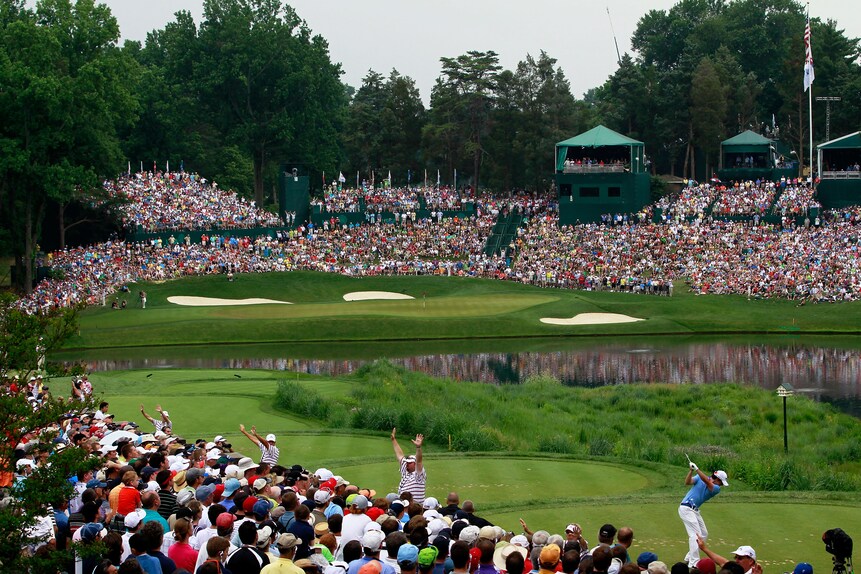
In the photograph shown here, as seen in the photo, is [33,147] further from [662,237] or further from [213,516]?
[213,516]

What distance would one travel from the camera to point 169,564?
455 inches

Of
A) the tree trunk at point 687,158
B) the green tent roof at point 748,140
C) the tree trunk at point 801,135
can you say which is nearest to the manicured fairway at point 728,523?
the green tent roof at point 748,140

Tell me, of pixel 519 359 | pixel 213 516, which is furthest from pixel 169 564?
pixel 519 359

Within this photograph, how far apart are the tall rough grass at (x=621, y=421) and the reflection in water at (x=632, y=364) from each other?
13.6 feet

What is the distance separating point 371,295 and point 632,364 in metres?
23.9

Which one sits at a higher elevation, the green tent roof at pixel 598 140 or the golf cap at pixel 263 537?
the green tent roof at pixel 598 140

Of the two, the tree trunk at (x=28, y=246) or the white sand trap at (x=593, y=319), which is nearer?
the white sand trap at (x=593, y=319)

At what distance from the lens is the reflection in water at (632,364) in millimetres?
41688

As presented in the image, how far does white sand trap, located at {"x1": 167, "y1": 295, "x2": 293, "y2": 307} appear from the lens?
6494 centimetres

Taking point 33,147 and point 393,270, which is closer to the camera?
point 33,147

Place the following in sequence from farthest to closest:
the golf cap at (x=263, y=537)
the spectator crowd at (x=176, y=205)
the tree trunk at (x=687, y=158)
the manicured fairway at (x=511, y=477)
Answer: the tree trunk at (x=687, y=158) → the spectator crowd at (x=176, y=205) → the manicured fairway at (x=511, y=477) → the golf cap at (x=263, y=537)

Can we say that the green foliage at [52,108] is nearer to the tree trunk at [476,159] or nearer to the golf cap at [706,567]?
the tree trunk at [476,159]

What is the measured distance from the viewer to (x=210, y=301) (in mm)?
65750

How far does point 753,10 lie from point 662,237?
45.1 metres
